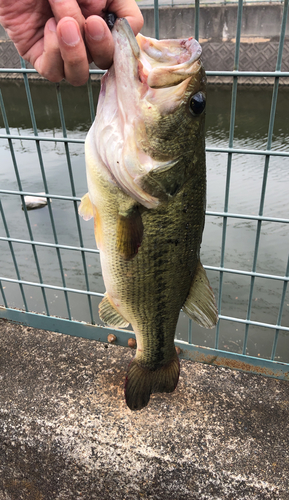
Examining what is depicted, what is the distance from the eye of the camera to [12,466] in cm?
219

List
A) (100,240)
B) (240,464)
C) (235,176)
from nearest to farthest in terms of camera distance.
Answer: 1. (100,240)
2. (240,464)
3. (235,176)

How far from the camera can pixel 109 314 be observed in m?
1.70

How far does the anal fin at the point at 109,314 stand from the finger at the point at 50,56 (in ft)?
3.12

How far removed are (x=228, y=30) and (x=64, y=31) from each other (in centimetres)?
1584

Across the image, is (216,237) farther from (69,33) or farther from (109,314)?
(69,33)

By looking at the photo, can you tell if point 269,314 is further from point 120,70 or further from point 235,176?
point 120,70

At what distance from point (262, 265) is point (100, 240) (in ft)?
9.87

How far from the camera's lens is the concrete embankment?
44.1ft

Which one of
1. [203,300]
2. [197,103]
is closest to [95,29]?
[197,103]

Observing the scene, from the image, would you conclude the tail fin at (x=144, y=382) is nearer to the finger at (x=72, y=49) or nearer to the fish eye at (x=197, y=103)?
the fish eye at (x=197, y=103)

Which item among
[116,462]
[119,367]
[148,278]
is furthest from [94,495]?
[148,278]

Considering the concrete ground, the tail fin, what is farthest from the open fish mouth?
the concrete ground

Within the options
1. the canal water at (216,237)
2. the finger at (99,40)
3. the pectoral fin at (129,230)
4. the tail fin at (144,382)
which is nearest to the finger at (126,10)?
the finger at (99,40)

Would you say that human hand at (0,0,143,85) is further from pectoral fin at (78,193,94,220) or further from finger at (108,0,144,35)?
pectoral fin at (78,193,94,220)
